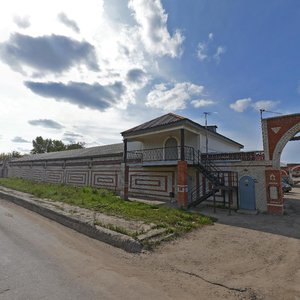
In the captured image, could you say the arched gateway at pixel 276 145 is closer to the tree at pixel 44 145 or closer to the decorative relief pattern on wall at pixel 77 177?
the decorative relief pattern on wall at pixel 77 177

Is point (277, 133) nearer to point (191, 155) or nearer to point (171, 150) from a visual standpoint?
point (191, 155)

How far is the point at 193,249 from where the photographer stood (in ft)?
20.0

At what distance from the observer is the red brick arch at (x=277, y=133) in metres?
11.4

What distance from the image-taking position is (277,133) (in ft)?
38.2

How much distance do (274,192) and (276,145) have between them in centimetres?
237

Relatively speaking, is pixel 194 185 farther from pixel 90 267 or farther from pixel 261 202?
pixel 90 267

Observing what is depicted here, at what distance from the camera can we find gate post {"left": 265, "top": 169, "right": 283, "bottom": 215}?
11.1 meters

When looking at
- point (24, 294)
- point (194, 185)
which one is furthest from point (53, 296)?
point (194, 185)

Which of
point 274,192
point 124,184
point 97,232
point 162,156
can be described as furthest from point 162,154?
point 97,232

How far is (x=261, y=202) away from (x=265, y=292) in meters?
8.59

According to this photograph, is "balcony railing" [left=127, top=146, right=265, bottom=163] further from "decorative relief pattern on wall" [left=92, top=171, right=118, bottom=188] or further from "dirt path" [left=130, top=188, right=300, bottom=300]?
"dirt path" [left=130, top=188, right=300, bottom=300]

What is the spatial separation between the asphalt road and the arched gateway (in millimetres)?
8684

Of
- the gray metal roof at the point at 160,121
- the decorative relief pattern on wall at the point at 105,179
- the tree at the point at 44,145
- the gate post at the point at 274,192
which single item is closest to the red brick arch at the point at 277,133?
the gate post at the point at 274,192

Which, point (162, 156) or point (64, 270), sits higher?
point (162, 156)
